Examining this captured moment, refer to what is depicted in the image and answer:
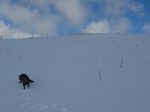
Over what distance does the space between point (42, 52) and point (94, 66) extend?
401 centimetres

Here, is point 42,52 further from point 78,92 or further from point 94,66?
point 78,92

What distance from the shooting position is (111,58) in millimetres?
13523

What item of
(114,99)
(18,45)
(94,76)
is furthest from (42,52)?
(114,99)

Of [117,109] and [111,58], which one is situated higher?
[111,58]

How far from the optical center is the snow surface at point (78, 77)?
348 inches

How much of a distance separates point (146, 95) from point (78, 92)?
2.15 metres

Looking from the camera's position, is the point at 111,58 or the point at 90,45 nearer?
the point at 111,58

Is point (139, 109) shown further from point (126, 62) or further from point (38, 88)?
point (126, 62)

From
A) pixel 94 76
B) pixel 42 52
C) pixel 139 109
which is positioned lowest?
pixel 139 109

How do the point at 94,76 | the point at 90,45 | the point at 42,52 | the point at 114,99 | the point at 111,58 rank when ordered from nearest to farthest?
1. the point at 114,99
2. the point at 94,76
3. the point at 111,58
4. the point at 42,52
5. the point at 90,45

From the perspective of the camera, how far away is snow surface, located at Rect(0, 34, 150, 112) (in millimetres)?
8852

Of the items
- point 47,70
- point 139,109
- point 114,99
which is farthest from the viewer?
point 47,70

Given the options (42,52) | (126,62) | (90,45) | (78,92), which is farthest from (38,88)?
(90,45)

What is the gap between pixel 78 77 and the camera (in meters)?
11.1
